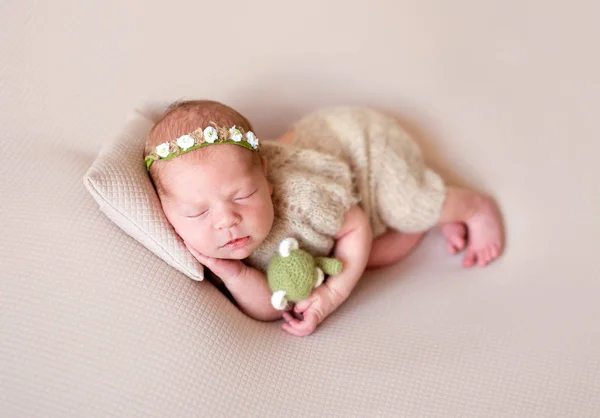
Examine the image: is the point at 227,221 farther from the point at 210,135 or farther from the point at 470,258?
the point at 470,258

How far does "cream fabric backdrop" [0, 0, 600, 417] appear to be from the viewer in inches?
42.9

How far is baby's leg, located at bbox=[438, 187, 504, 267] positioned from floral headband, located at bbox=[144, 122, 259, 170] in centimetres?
61

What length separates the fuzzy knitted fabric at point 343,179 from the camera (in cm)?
131

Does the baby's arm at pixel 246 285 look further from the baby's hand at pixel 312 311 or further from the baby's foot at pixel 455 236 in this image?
the baby's foot at pixel 455 236

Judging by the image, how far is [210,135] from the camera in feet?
3.77

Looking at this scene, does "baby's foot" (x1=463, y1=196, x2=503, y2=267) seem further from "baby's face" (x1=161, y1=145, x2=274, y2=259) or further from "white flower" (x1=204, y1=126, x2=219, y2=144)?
"white flower" (x1=204, y1=126, x2=219, y2=144)

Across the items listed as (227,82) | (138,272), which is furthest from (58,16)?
(138,272)

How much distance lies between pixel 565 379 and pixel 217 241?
0.74m

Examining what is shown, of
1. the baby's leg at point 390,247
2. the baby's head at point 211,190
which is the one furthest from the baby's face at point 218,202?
the baby's leg at point 390,247

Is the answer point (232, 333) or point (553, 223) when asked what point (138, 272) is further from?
point (553, 223)

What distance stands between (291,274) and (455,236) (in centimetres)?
55

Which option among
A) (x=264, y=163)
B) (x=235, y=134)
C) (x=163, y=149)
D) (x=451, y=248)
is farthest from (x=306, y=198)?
(x=451, y=248)

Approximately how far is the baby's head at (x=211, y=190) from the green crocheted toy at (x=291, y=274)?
2.8 inches

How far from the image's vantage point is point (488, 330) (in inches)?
51.3
